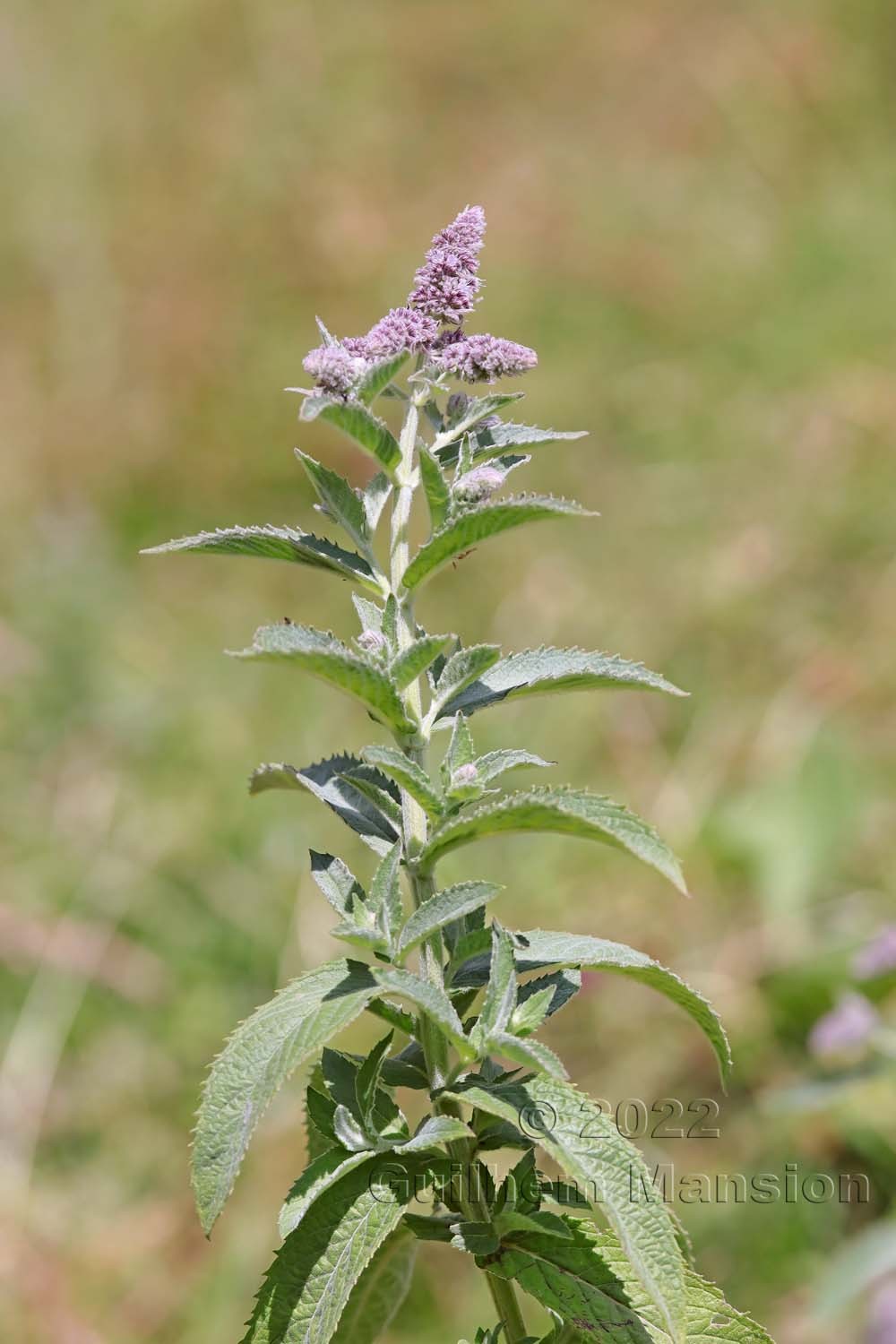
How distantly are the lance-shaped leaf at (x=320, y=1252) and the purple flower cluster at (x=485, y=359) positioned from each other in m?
0.61

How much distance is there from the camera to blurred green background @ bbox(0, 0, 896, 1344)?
2.88m

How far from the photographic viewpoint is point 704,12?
732 cm

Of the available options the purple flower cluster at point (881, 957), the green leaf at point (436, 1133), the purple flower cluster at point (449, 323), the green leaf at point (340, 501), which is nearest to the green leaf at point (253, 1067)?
the green leaf at point (436, 1133)

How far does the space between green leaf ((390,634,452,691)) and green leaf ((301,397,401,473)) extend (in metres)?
0.15

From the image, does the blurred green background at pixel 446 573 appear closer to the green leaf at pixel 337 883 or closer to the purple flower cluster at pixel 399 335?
the green leaf at pixel 337 883

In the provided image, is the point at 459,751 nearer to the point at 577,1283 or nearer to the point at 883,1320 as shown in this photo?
the point at 577,1283

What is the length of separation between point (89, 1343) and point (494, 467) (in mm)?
2170

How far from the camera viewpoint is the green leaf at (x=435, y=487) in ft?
3.10

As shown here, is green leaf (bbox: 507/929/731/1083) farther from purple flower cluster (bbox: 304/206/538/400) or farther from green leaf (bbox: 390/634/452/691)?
purple flower cluster (bbox: 304/206/538/400)

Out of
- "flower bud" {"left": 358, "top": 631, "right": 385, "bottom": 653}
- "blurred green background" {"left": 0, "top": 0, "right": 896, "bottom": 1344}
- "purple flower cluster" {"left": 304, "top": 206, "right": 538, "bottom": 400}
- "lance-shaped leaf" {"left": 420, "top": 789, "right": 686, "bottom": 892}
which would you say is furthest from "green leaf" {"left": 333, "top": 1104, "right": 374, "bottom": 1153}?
"blurred green background" {"left": 0, "top": 0, "right": 896, "bottom": 1344}

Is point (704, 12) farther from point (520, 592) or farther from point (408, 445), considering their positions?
point (408, 445)

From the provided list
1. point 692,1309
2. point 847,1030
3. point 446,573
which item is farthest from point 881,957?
point 446,573

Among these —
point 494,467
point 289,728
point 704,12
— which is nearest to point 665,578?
point 289,728

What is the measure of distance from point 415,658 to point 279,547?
14 cm
